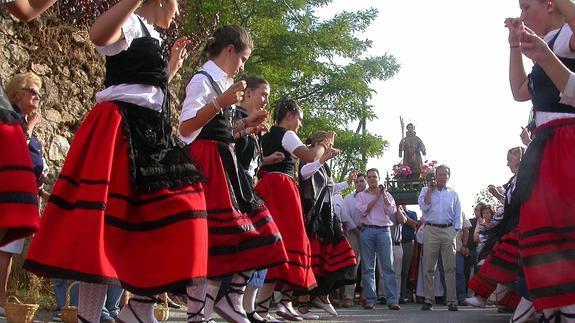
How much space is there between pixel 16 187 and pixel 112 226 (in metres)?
0.56

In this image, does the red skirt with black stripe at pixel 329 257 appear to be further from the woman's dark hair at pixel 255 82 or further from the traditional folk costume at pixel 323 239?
the woman's dark hair at pixel 255 82

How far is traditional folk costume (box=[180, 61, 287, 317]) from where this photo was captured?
426 centimetres

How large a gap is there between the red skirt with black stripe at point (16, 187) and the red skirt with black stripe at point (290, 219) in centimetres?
381

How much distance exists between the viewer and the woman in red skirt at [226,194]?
425cm

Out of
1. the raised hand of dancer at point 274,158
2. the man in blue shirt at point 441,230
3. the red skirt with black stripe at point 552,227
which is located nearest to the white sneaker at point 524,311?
the raised hand of dancer at point 274,158

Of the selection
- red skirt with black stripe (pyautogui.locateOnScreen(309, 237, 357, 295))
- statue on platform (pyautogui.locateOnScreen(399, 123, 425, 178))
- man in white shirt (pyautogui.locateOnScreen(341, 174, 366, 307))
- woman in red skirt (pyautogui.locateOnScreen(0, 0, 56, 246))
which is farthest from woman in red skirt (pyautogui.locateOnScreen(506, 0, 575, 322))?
statue on platform (pyautogui.locateOnScreen(399, 123, 425, 178))

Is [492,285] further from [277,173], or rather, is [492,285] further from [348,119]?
[348,119]

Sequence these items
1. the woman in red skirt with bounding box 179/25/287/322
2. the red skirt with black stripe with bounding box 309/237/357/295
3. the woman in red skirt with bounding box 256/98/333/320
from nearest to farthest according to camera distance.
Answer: the woman in red skirt with bounding box 179/25/287/322 < the woman in red skirt with bounding box 256/98/333/320 < the red skirt with black stripe with bounding box 309/237/357/295

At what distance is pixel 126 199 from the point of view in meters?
3.17

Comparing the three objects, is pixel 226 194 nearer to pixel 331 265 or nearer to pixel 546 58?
pixel 546 58

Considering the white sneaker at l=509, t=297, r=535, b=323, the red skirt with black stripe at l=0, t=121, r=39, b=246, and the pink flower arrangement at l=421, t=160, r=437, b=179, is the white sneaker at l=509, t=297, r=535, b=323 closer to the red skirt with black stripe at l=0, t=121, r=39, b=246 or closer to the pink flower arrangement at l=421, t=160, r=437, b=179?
the red skirt with black stripe at l=0, t=121, r=39, b=246

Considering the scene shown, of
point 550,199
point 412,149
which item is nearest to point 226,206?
point 550,199

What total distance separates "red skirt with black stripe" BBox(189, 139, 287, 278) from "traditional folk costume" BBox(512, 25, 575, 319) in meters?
1.44

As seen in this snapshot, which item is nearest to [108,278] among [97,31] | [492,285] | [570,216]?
[97,31]
